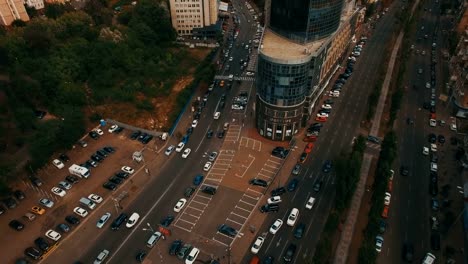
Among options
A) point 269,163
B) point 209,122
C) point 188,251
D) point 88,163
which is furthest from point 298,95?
point 88,163

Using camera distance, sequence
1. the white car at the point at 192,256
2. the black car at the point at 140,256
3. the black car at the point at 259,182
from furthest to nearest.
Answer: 1. the black car at the point at 259,182
2. the black car at the point at 140,256
3. the white car at the point at 192,256

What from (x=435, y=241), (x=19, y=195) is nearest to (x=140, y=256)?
(x=19, y=195)

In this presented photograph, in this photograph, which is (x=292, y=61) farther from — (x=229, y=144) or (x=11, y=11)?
(x=11, y=11)

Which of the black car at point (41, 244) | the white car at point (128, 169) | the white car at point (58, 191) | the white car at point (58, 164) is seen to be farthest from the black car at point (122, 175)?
the black car at point (41, 244)

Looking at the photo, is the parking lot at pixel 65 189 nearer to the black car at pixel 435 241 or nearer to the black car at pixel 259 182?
the black car at pixel 259 182

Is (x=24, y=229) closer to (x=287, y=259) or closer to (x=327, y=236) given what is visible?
(x=287, y=259)

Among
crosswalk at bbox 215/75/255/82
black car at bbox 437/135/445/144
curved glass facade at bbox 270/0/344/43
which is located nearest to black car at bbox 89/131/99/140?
crosswalk at bbox 215/75/255/82
